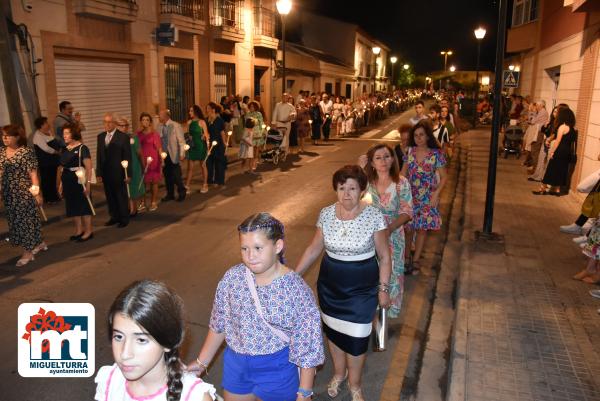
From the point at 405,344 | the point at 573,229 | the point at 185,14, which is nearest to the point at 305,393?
the point at 405,344

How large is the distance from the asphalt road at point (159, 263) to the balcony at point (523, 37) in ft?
42.1

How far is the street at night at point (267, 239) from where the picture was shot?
9.20 feet

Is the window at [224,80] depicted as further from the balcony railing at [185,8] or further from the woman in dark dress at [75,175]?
the woman in dark dress at [75,175]

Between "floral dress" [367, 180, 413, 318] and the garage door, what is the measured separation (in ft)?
33.8

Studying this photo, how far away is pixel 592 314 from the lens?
5.60 m

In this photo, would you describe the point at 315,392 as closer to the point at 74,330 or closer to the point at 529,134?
→ the point at 74,330

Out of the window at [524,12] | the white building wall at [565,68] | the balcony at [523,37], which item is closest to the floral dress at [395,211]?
the white building wall at [565,68]

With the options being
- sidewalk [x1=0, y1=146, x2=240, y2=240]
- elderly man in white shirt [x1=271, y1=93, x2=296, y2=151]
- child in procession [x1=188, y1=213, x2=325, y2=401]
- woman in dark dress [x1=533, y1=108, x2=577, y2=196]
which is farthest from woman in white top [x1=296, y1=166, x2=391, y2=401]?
elderly man in white shirt [x1=271, y1=93, x2=296, y2=151]

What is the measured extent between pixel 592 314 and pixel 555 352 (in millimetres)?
1165

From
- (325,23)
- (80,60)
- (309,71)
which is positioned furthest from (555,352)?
(325,23)

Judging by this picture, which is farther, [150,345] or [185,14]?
[185,14]

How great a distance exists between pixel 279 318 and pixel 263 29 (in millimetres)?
22962

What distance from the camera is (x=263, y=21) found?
78.9 ft

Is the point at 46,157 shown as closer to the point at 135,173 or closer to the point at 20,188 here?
the point at 135,173
